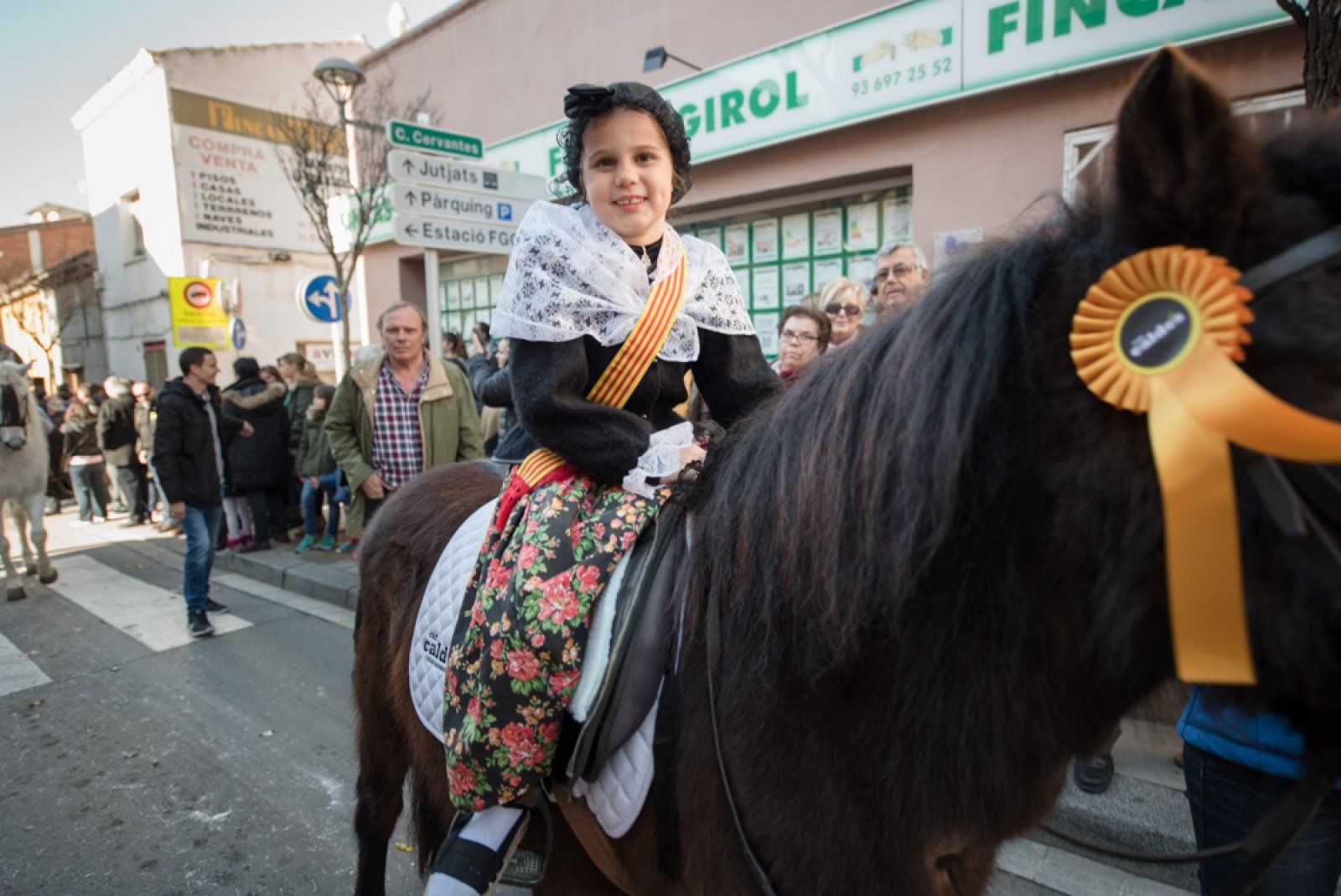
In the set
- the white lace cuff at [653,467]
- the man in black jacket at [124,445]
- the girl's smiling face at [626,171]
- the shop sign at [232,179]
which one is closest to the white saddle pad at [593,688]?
the white lace cuff at [653,467]

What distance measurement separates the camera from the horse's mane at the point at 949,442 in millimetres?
839

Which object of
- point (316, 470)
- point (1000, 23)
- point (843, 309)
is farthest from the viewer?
point (316, 470)

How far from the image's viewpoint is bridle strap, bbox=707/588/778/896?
120cm

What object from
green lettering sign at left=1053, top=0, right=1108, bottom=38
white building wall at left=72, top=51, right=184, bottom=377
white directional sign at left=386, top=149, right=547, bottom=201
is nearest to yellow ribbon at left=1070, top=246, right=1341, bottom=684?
green lettering sign at left=1053, top=0, right=1108, bottom=38

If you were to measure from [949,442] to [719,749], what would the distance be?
2.26 ft

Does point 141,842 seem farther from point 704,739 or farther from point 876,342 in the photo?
point 876,342

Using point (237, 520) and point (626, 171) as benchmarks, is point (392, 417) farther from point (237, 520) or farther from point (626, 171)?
point (237, 520)

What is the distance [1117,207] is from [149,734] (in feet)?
16.8

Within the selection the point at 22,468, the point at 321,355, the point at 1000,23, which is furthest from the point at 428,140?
the point at 321,355

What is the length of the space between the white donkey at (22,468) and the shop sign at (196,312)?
6164 millimetres

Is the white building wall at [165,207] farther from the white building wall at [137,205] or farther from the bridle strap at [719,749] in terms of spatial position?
the bridle strap at [719,749]

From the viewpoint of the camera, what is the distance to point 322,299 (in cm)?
946

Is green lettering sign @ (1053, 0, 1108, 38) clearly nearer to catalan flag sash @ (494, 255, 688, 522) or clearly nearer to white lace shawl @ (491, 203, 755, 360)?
white lace shawl @ (491, 203, 755, 360)

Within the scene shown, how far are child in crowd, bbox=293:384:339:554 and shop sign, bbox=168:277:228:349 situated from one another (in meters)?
7.07
